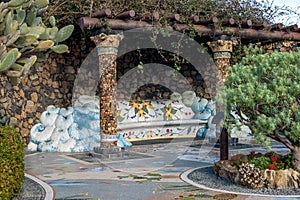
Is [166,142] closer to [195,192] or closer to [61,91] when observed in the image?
[61,91]

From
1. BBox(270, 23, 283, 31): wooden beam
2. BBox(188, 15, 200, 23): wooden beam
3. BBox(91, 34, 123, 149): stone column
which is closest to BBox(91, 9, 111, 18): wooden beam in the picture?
BBox(91, 34, 123, 149): stone column

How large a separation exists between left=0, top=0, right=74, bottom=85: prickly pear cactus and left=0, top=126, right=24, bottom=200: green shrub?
2.14 feet

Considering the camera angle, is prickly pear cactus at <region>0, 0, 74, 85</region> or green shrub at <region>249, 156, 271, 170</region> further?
green shrub at <region>249, 156, 271, 170</region>

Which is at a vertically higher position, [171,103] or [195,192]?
[171,103]

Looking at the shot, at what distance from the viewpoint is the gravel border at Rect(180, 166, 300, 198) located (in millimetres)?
5247

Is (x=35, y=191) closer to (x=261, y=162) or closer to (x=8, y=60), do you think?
(x=8, y=60)

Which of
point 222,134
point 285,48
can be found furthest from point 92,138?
point 285,48

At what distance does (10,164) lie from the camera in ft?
15.7

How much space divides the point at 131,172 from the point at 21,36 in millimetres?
3111

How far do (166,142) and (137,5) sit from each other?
3976 mm

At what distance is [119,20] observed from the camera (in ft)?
26.6

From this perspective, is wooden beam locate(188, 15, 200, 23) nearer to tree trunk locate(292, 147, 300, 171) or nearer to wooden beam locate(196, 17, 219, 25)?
wooden beam locate(196, 17, 219, 25)

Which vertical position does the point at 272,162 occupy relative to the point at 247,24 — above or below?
below

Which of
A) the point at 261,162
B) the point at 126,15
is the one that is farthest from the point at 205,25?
the point at 261,162
